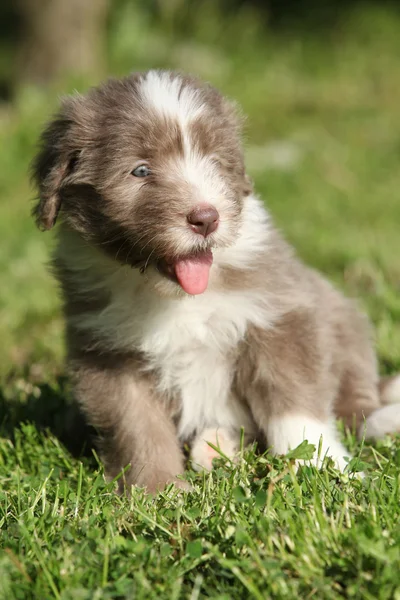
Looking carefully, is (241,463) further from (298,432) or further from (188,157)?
(188,157)

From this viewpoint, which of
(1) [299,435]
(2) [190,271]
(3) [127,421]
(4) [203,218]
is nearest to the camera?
(4) [203,218]

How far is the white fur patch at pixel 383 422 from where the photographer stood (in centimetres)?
416

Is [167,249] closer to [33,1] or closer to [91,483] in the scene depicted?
[91,483]

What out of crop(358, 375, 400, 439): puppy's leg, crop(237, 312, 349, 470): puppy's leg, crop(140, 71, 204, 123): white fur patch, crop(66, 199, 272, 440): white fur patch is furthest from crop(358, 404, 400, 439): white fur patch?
crop(140, 71, 204, 123): white fur patch

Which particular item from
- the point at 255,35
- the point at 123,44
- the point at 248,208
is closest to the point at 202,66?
the point at 123,44

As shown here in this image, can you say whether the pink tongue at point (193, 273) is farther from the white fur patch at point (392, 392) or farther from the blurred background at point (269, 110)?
the white fur patch at point (392, 392)

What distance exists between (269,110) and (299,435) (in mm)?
9226

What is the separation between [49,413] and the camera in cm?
480

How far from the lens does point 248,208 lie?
13.7ft

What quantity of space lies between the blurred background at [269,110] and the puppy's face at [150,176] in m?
0.56

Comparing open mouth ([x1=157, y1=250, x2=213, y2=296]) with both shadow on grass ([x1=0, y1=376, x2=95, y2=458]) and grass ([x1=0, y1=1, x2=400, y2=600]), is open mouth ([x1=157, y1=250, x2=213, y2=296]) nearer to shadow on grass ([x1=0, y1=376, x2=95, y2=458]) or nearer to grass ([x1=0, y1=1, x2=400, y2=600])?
grass ([x1=0, y1=1, x2=400, y2=600])

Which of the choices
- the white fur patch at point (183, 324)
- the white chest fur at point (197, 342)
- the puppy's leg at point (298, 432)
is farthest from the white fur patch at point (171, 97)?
the puppy's leg at point (298, 432)

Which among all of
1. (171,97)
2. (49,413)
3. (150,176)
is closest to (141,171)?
(150,176)

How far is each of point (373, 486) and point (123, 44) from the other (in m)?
11.6
